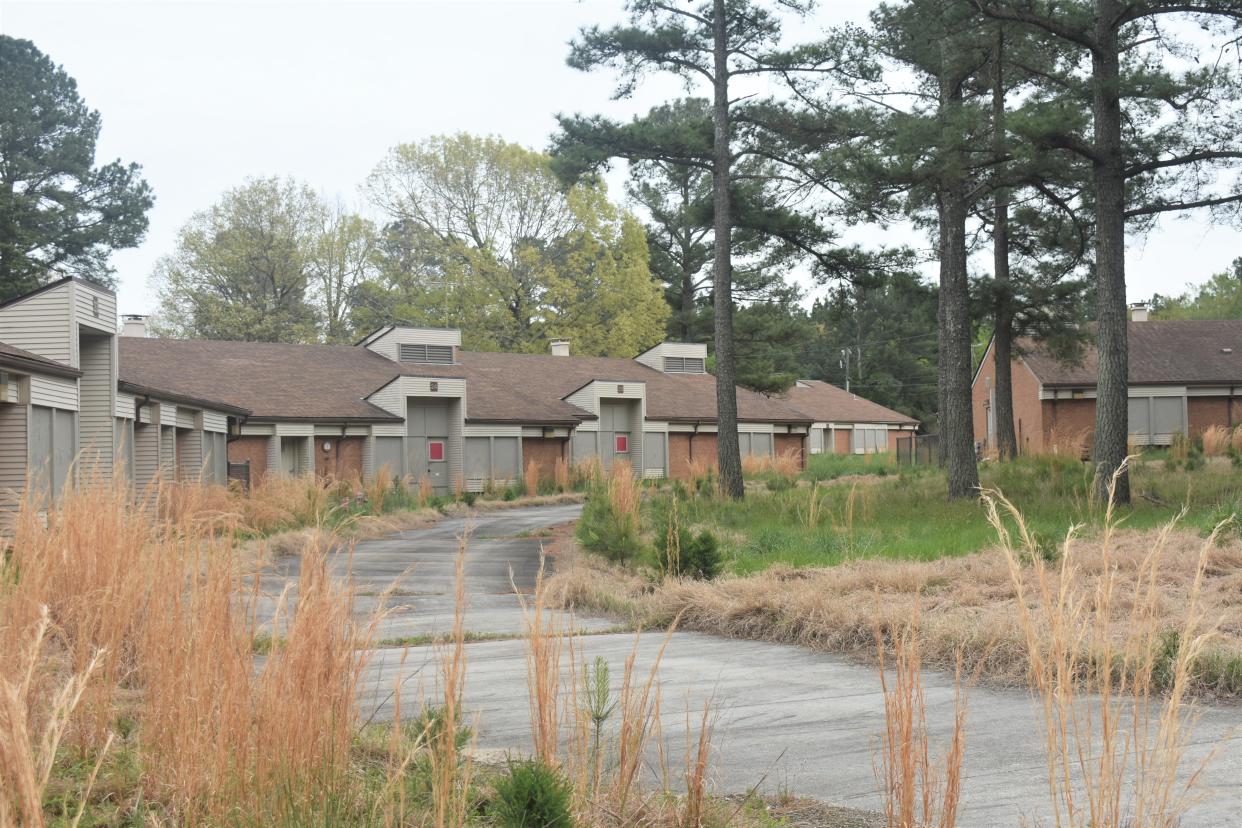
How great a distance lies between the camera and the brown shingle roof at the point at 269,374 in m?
34.3

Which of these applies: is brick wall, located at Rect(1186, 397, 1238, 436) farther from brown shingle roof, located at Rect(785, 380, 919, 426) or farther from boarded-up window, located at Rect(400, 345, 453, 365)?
boarded-up window, located at Rect(400, 345, 453, 365)

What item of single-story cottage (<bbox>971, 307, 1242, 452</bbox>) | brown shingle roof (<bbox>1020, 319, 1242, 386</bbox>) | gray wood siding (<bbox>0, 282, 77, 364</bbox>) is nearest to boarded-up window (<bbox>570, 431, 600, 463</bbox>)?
single-story cottage (<bbox>971, 307, 1242, 452</bbox>)

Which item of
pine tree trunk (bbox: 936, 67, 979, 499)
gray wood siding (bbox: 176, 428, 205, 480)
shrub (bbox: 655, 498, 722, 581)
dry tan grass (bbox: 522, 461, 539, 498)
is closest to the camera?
shrub (bbox: 655, 498, 722, 581)

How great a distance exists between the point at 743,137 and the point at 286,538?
12.6 meters

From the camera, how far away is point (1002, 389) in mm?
29469

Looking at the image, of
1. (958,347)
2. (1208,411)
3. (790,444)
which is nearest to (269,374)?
(790,444)

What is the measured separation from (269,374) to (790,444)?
20221 millimetres

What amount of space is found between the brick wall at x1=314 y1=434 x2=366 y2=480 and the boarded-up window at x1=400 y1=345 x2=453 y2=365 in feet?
19.7

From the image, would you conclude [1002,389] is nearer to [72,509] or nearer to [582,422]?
[582,422]

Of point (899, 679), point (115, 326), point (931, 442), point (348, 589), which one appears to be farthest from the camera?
point (931, 442)

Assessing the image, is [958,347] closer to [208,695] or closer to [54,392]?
[54,392]

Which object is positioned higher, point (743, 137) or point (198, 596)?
point (743, 137)

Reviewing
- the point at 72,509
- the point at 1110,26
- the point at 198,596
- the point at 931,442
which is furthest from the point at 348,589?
the point at 931,442

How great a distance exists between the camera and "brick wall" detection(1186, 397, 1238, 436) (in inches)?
1651
